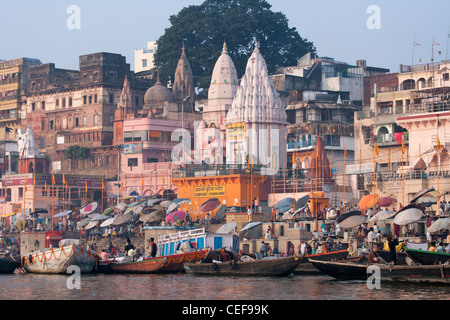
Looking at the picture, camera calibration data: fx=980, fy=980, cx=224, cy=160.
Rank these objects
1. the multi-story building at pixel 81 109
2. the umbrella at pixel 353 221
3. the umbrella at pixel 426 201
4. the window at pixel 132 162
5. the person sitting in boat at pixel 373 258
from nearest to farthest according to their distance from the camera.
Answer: the person sitting in boat at pixel 373 258, the umbrella at pixel 353 221, the umbrella at pixel 426 201, the window at pixel 132 162, the multi-story building at pixel 81 109

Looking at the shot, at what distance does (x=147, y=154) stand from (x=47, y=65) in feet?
61.0

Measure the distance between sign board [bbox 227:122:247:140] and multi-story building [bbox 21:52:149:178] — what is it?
52.7 feet

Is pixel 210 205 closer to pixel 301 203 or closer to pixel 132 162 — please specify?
pixel 301 203

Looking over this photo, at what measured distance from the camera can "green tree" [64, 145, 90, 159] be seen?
75062 millimetres

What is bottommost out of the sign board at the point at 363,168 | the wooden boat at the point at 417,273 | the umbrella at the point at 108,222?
the wooden boat at the point at 417,273

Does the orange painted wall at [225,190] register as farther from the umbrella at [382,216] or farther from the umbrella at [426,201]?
the umbrella at [382,216]

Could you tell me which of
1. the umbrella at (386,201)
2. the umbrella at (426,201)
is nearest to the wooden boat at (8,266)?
the umbrella at (386,201)

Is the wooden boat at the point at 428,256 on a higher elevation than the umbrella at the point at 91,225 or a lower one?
lower

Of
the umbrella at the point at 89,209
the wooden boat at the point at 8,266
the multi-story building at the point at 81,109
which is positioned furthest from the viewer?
the multi-story building at the point at 81,109

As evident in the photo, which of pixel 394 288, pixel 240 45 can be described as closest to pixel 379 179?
pixel 394 288

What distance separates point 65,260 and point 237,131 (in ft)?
70.2

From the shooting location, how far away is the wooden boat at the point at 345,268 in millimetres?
31625

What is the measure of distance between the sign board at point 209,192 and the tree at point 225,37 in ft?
76.2

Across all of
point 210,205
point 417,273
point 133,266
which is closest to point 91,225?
point 210,205
